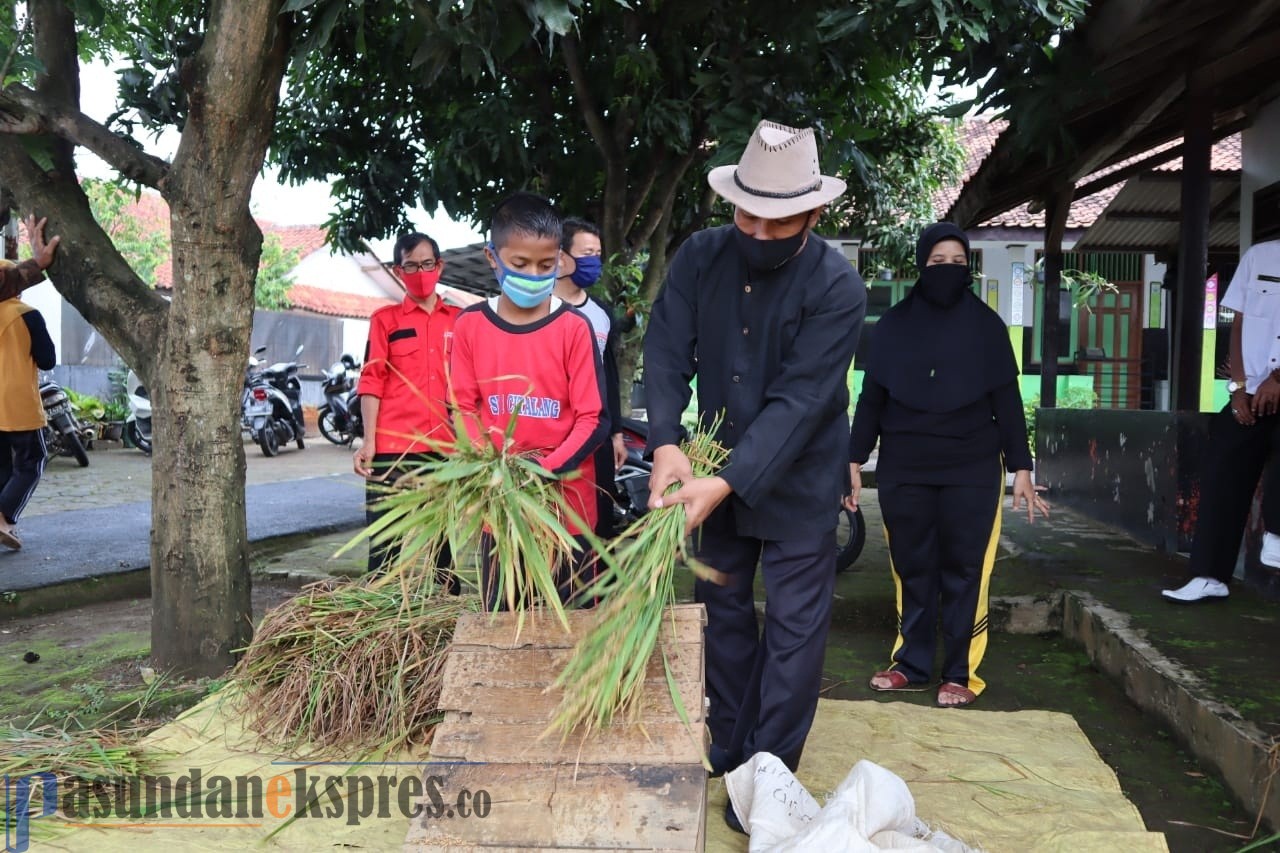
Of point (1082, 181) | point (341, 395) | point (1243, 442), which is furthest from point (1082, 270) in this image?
point (1243, 442)

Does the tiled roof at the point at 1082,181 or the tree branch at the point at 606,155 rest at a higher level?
the tiled roof at the point at 1082,181

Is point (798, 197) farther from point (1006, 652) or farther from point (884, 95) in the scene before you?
point (884, 95)

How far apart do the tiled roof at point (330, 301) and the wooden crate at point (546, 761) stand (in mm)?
24391

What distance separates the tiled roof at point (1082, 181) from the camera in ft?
29.6

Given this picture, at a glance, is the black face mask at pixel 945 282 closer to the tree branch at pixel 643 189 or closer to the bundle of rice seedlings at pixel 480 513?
the bundle of rice seedlings at pixel 480 513

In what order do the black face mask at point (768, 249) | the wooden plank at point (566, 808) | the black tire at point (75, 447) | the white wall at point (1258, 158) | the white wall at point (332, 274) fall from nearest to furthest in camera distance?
the wooden plank at point (566, 808) → the black face mask at point (768, 249) → the white wall at point (1258, 158) → the black tire at point (75, 447) → the white wall at point (332, 274)

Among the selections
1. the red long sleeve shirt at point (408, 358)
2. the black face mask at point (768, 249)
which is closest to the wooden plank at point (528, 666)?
the black face mask at point (768, 249)

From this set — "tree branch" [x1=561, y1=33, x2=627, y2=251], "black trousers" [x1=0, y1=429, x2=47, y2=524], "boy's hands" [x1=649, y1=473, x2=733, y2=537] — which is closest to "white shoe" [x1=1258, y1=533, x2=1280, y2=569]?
"boy's hands" [x1=649, y1=473, x2=733, y2=537]

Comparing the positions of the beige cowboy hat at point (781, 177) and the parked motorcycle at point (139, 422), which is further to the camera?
the parked motorcycle at point (139, 422)

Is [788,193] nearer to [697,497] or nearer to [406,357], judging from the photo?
[697,497]

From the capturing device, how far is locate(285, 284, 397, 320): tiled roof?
26.4 m

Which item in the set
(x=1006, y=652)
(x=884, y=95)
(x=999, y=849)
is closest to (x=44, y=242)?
(x=999, y=849)

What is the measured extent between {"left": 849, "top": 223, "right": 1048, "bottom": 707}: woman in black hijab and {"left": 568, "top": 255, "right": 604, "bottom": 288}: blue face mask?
3.85 ft

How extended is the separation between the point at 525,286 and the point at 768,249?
0.72 metres
